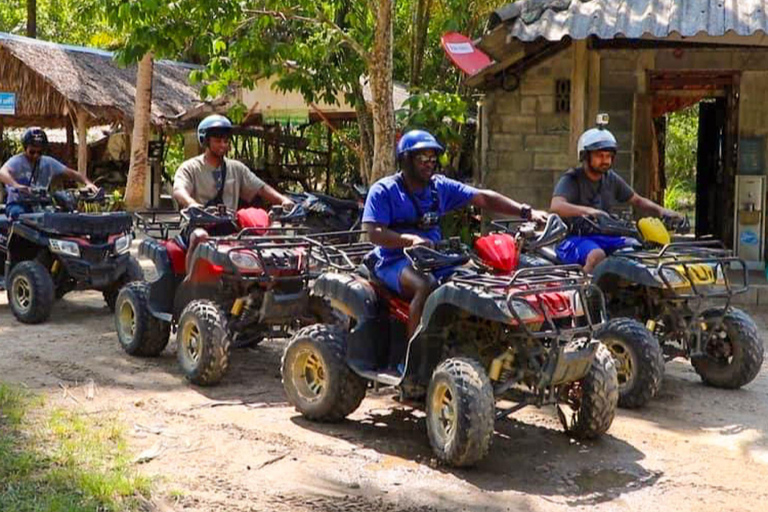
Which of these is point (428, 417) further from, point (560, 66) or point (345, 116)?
point (345, 116)

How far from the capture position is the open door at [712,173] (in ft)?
45.7

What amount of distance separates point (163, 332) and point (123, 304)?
17.1 inches

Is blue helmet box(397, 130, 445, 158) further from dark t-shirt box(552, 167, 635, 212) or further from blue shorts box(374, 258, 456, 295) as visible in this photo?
dark t-shirt box(552, 167, 635, 212)

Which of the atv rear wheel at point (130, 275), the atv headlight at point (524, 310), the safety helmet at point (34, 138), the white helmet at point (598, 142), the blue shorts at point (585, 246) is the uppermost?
the safety helmet at point (34, 138)

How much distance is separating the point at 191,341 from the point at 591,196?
3.06m

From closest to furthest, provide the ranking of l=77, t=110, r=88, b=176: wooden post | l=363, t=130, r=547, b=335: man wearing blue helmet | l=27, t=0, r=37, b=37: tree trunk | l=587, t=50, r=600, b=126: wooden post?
l=363, t=130, r=547, b=335: man wearing blue helmet
l=587, t=50, r=600, b=126: wooden post
l=77, t=110, r=88, b=176: wooden post
l=27, t=0, r=37, b=37: tree trunk

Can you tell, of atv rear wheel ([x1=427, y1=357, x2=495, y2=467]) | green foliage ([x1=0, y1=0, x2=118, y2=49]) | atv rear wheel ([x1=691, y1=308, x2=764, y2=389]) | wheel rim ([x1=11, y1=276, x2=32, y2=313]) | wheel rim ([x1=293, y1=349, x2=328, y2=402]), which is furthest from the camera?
green foliage ([x1=0, y1=0, x2=118, y2=49])

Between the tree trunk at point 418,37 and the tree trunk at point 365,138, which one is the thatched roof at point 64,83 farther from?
the tree trunk at point 365,138

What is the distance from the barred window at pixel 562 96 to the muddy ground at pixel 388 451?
213 inches

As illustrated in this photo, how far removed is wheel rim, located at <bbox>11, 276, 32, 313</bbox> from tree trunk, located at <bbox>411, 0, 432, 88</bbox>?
6639mm

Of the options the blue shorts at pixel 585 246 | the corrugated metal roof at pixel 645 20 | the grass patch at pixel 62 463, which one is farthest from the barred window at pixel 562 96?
the grass patch at pixel 62 463

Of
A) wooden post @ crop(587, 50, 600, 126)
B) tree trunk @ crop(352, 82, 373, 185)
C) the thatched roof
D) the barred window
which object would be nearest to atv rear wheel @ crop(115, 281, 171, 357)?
tree trunk @ crop(352, 82, 373, 185)

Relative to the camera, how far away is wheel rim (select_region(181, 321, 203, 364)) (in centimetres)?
716

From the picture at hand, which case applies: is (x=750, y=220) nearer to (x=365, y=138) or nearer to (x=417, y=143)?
(x=365, y=138)
